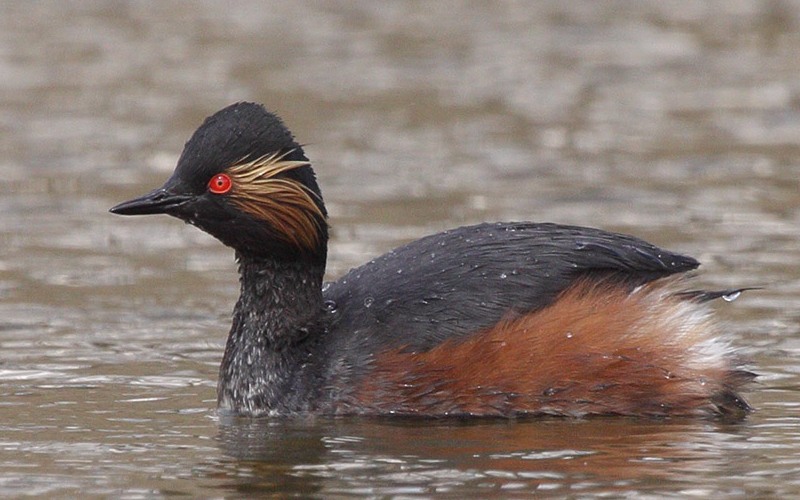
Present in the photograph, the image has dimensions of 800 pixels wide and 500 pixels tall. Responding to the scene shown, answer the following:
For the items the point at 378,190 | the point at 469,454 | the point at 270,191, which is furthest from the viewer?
the point at 378,190

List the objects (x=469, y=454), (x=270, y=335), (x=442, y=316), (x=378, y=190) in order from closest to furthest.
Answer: (x=469, y=454) < (x=442, y=316) < (x=270, y=335) < (x=378, y=190)

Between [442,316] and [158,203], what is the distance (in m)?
1.43

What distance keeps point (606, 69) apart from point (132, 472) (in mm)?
12068

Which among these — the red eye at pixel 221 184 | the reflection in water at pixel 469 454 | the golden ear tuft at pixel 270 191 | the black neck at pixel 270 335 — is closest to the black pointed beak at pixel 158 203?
the red eye at pixel 221 184

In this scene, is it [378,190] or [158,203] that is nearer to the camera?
[158,203]

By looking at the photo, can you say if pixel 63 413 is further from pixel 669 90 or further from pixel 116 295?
pixel 669 90

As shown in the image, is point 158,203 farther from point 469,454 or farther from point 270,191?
point 469,454

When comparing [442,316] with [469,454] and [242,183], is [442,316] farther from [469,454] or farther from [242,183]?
[242,183]

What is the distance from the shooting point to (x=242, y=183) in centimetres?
877

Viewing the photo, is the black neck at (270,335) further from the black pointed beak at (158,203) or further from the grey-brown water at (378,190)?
the black pointed beak at (158,203)

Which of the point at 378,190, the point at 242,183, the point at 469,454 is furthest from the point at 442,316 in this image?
the point at 378,190

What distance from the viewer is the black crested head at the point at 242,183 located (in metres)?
8.73

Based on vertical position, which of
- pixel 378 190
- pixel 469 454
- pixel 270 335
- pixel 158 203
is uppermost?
pixel 378 190

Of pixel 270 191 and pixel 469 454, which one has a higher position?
pixel 270 191
